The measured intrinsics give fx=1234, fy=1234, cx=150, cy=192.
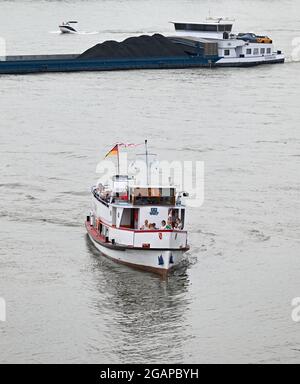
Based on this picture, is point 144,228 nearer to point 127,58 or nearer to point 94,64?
point 94,64

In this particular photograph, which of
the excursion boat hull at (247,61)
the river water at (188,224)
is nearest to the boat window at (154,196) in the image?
the river water at (188,224)

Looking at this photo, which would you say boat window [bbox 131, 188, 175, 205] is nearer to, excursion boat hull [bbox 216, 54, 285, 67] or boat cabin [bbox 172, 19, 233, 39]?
excursion boat hull [bbox 216, 54, 285, 67]

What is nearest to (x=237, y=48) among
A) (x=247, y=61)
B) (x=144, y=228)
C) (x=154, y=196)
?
(x=247, y=61)

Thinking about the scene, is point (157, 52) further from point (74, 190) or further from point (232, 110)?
point (74, 190)

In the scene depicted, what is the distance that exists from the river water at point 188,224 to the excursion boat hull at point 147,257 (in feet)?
0.91

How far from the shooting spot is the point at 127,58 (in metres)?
89.4

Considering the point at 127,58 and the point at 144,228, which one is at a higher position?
the point at 127,58

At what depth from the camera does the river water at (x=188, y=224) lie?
32.4 metres

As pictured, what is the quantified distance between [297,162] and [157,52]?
3907 cm

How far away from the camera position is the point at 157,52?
91.2 m

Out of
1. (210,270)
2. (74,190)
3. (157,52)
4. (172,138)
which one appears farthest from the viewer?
(157,52)

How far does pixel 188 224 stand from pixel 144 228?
18.0ft

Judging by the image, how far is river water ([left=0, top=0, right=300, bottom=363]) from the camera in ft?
106
